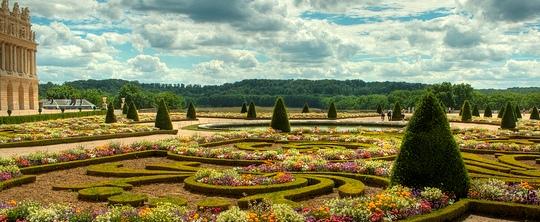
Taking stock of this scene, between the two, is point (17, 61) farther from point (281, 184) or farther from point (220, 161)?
point (281, 184)

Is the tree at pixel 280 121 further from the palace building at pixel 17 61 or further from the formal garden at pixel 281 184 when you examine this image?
the palace building at pixel 17 61

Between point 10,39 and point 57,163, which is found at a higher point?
point 10,39

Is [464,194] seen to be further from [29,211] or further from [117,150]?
[117,150]

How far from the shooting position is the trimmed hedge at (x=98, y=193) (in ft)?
38.7

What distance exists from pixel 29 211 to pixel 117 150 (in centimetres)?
1061

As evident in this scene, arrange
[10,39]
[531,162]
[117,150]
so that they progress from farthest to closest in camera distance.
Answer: [10,39] < [117,150] < [531,162]

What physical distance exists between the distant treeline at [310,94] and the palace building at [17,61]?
18.3m

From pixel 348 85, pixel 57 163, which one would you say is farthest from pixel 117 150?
pixel 348 85

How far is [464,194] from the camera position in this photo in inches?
438

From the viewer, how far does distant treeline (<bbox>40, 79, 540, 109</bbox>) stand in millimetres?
108875

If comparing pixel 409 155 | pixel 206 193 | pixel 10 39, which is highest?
pixel 10 39

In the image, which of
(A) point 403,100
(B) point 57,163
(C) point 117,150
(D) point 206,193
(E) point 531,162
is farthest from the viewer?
(A) point 403,100

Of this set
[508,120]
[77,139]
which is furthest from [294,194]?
[508,120]

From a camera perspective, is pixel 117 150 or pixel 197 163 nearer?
pixel 197 163
